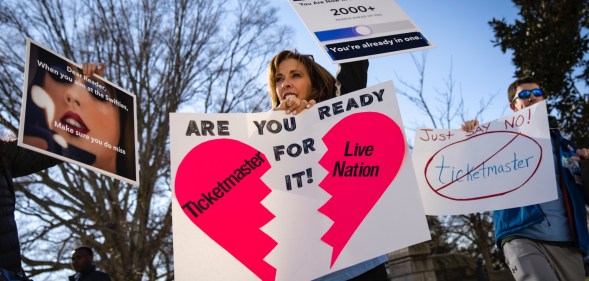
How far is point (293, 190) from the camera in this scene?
2.01 m

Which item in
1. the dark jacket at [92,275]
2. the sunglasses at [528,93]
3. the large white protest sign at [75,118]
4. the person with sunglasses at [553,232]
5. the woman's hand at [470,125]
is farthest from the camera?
the dark jacket at [92,275]

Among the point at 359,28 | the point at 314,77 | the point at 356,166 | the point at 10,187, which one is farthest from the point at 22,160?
the point at 359,28

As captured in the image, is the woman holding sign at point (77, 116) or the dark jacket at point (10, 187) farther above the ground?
the woman holding sign at point (77, 116)

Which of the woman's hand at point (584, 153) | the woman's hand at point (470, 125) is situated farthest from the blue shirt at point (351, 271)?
the woman's hand at point (584, 153)

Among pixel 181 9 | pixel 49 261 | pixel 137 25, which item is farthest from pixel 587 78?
pixel 49 261

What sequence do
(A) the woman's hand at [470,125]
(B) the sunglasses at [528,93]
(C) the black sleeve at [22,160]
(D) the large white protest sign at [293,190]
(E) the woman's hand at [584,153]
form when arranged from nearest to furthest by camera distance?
(D) the large white protest sign at [293,190] → (C) the black sleeve at [22,160] → (E) the woman's hand at [584,153] → (A) the woman's hand at [470,125] → (B) the sunglasses at [528,93]

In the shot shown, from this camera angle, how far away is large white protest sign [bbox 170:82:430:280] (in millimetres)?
1883

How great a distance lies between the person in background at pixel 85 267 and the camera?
5.37 meters

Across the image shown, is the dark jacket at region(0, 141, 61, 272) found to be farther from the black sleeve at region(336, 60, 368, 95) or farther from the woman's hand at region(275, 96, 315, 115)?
the black sleeve at region(336, 60, 368, 95)

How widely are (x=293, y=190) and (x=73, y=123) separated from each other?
3.56ft

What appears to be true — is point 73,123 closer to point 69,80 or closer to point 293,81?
point 69,80

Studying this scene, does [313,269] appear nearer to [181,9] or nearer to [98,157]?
[98,157]

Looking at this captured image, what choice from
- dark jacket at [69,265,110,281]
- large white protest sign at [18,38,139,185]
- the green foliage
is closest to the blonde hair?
large white protest sign at [18,38,139,185]

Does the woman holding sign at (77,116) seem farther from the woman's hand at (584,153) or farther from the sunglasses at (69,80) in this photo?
the woman's hand at (584,153)
